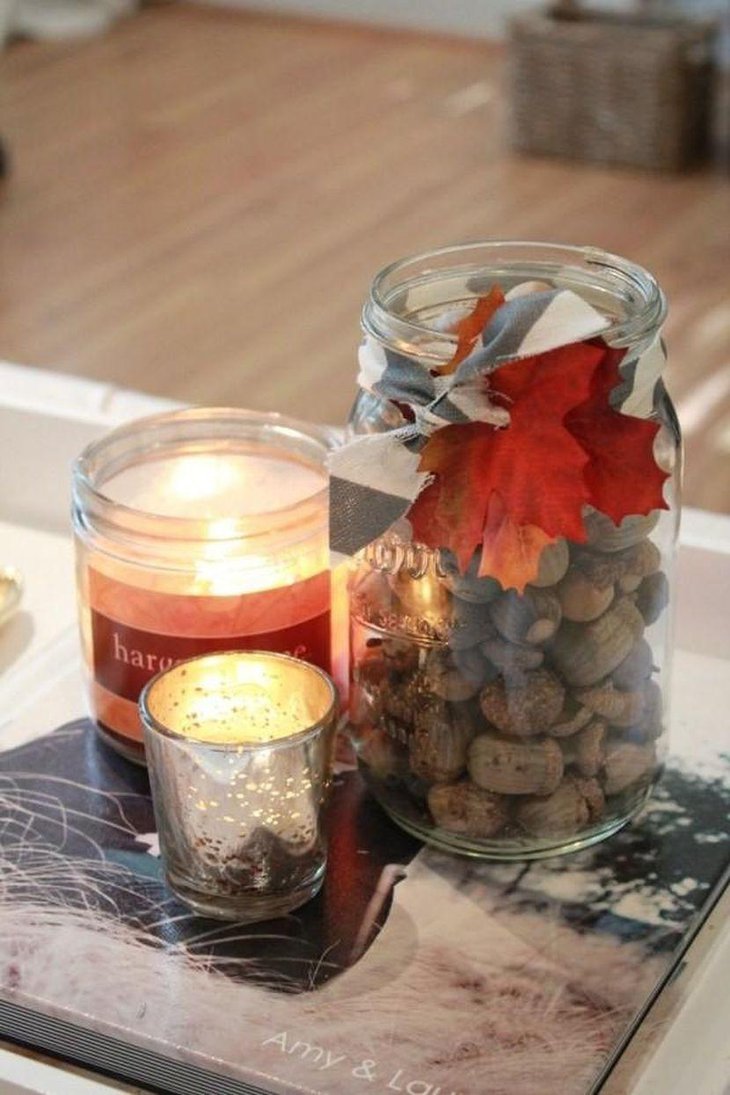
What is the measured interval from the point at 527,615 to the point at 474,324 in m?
0.11

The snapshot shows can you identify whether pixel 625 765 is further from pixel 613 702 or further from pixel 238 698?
pixel 238 698

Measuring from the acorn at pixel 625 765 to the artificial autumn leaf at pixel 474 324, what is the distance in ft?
0.55

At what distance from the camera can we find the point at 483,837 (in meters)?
0.71

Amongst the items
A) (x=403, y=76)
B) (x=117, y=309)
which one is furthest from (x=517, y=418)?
(x=403, y=76)

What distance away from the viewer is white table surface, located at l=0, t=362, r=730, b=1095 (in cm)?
62

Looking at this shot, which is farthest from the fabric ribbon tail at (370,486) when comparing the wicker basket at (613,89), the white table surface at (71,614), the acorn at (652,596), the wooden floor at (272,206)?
the wicker basket at (613,89)

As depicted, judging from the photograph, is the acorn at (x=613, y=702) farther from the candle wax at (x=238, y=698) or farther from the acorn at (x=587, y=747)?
the candle wax at (x=238, y=698)

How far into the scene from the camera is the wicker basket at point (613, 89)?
126 inches

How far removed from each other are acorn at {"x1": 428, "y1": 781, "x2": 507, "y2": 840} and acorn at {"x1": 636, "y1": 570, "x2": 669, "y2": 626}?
3.6 inches

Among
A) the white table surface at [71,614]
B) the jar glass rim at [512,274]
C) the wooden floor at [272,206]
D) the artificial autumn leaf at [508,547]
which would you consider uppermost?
the jar glass rim at [512,274]

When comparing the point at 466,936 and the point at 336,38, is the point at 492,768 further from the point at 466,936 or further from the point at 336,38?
the point at 336,38

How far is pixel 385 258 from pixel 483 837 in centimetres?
220

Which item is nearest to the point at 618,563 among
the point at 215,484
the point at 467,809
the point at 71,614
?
the point at 467,809

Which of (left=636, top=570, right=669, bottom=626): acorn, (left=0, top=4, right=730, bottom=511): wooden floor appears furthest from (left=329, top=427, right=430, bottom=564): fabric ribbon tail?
(left=0, top=4, right=730, bottom=511): wooden floor
